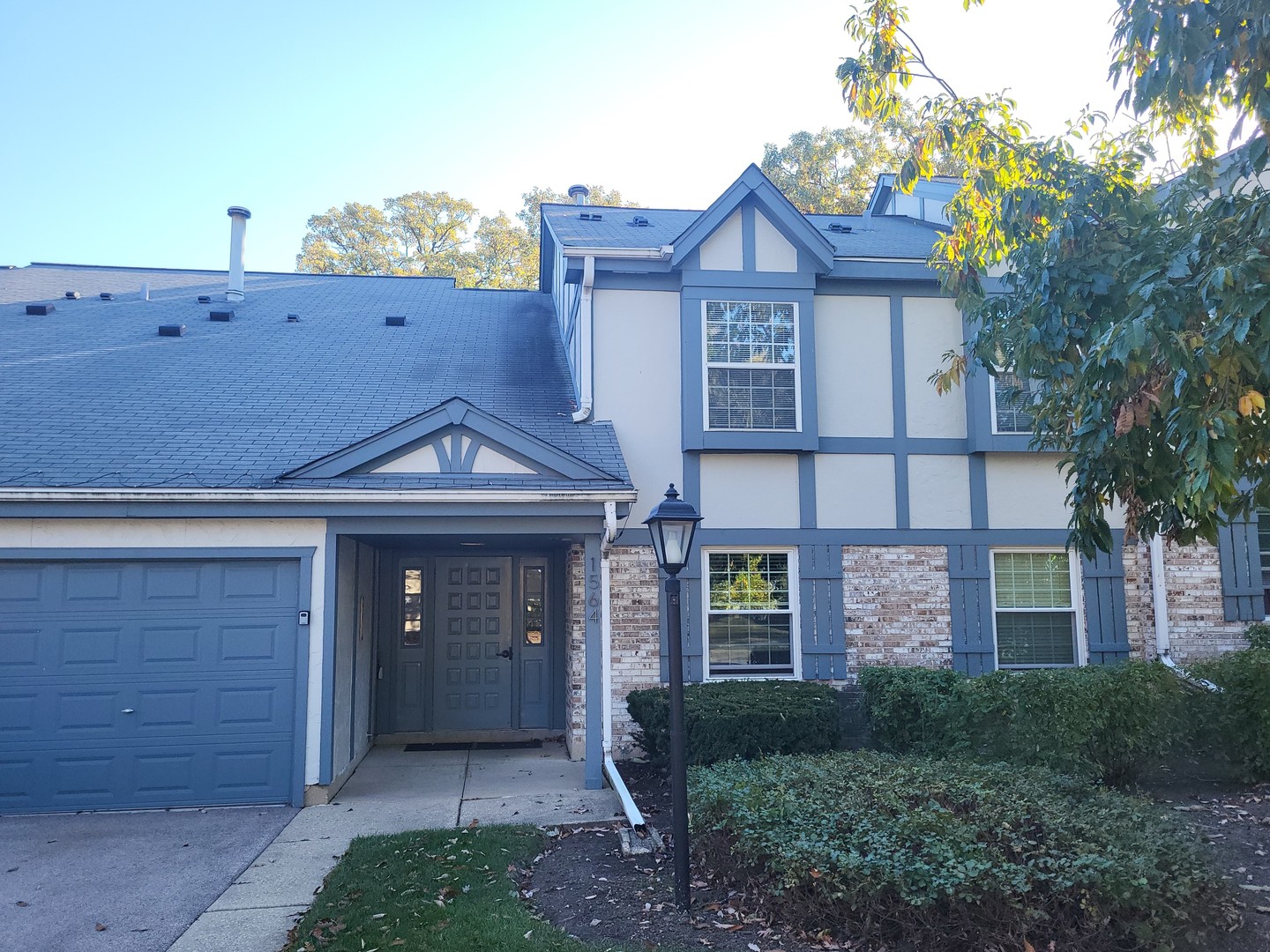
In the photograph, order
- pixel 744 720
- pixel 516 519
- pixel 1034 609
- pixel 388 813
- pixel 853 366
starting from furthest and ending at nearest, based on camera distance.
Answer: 1. pixel 853 366
2. pixel 1034 609
3. pixel 516 519
4. pixel 744 720
5. pixel 388 813

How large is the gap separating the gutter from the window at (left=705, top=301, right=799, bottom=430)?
208 centimetres

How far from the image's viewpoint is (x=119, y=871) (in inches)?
255

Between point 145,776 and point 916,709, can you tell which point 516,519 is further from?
point 916,709

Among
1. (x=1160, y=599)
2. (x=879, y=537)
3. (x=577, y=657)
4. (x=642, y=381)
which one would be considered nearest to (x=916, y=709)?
(x=879, y=537)

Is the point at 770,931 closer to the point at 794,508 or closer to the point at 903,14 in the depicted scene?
the point at 794,508

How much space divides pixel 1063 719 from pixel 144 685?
27.4 feet

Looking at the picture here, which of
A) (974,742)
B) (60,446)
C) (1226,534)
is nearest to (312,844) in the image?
(60,446)

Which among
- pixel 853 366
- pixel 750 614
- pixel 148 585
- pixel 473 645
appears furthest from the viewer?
pixel 473 645

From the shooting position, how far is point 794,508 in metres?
10.3

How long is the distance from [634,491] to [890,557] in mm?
3407

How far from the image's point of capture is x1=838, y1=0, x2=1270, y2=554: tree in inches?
185

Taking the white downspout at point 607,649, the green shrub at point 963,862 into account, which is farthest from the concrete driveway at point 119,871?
the green shrub at point 963,862

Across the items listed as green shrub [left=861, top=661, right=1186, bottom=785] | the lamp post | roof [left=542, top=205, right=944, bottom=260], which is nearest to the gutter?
the lamp post

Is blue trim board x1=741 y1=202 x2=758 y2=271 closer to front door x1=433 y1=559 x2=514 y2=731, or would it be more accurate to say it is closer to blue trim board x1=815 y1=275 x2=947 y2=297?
blue trim board x1=815 y1=275 x2=947 y2=297
